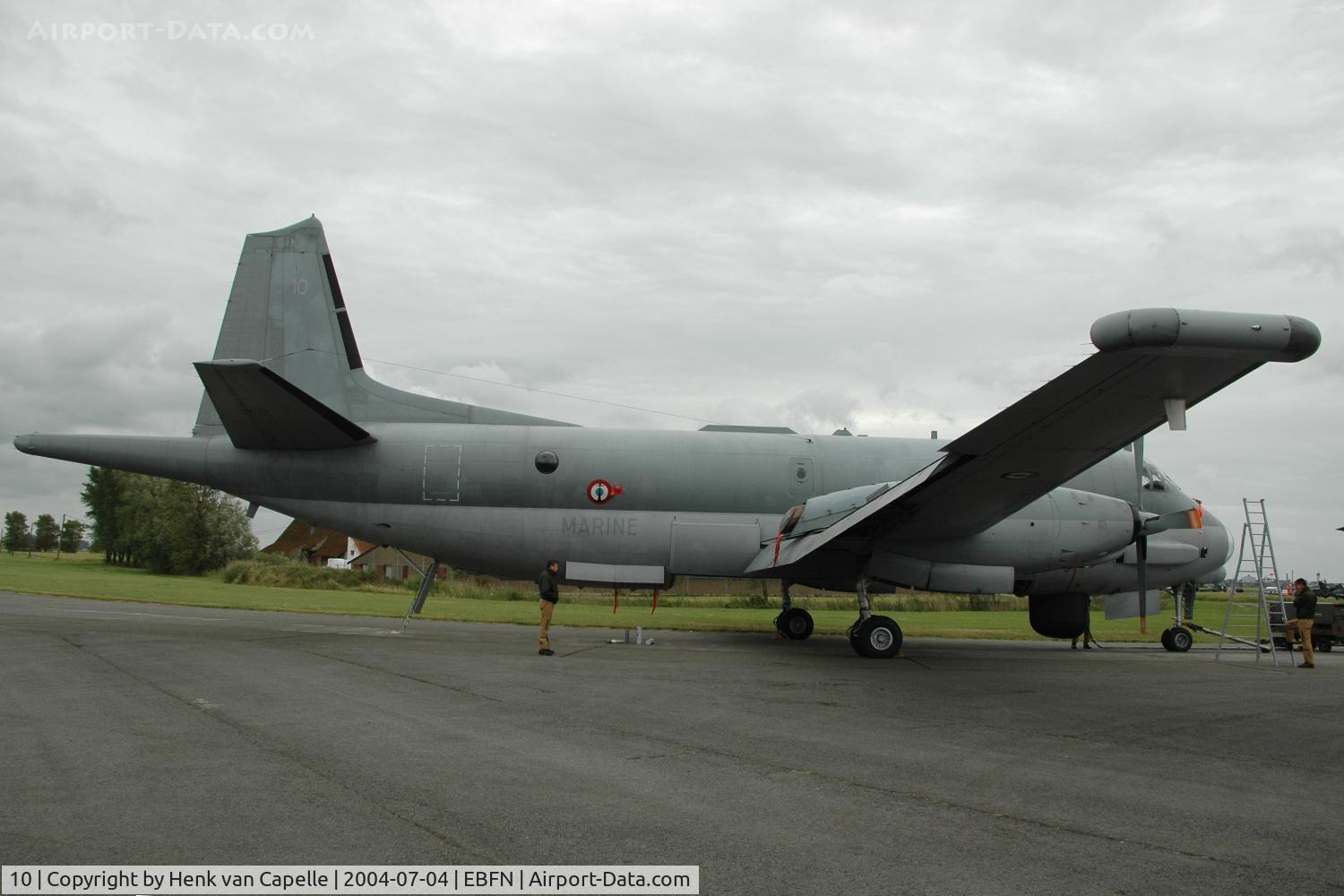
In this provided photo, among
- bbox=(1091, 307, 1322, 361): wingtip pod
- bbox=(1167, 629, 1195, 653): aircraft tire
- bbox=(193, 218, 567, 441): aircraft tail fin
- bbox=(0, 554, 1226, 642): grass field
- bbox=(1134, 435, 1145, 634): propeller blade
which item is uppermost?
bbox=(193, 218, 567, 441): aircraft tail fin

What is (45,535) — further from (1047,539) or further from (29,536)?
(1047,539)

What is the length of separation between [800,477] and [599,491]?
12.8ft

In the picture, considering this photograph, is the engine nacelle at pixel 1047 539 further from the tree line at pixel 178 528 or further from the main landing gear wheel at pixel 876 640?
the tree line at pixel 178 528

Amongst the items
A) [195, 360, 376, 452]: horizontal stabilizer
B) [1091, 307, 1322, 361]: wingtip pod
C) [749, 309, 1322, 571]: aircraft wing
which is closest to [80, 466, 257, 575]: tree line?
[195, 360, 376, 452]: horizontal stabilizer

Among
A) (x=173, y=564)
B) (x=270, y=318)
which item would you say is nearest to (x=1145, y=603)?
(x=270, y=318)

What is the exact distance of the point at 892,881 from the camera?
13.9 feet

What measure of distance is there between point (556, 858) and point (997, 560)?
→ 1235 centimetres

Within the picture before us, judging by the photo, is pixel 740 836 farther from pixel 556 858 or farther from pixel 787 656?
pixel 787 656

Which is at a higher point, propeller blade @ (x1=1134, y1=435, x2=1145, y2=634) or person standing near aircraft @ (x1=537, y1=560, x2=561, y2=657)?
propeller blade @ (x1=1134, y1=435, x2=1145, y2=634)

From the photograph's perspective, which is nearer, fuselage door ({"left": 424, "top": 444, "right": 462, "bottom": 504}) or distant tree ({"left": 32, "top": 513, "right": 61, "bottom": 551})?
fuselage door ({"left": 424, "top": 444, "right": 462, "bottom": 504})

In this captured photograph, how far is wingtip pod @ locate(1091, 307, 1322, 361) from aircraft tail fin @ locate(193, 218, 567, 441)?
1216 cm

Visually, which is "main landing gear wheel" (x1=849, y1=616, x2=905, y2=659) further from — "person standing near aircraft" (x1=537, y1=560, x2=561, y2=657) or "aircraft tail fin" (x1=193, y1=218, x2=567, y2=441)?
"aircraft tail fin" (x1=193, y1=218, x2=567, y2=441)

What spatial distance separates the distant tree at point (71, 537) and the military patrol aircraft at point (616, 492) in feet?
533

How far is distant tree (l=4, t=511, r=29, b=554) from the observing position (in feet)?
573
